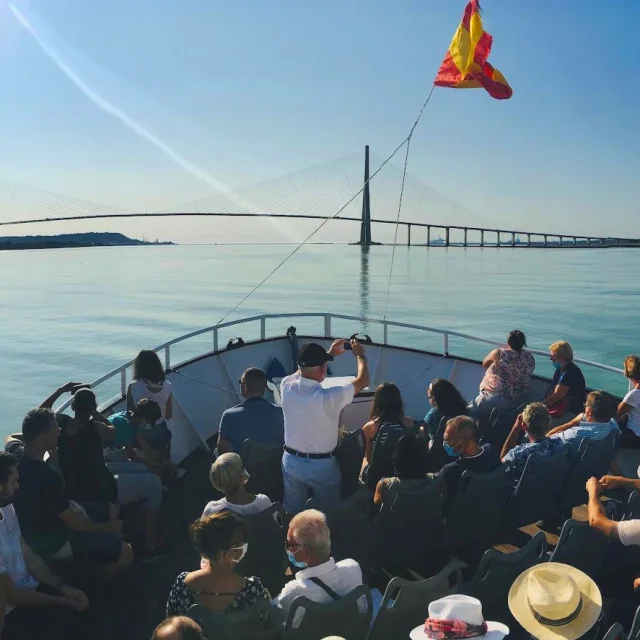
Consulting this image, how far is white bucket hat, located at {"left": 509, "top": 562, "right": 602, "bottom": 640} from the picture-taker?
2.02 m

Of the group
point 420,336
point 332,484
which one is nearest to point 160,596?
point 332,484

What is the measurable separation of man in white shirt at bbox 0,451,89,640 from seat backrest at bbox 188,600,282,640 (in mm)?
1121

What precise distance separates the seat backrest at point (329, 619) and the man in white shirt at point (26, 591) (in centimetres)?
133

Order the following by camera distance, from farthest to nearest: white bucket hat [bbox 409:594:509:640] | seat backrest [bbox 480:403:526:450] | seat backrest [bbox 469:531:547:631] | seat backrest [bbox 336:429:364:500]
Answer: seat backrest [bbox 480:403:526:450] < seat backrest [bbox 336:429:364:500] < seat backrest [bbox 469:531:547:631] < white bucket hat [bbox 409:594:509:640]

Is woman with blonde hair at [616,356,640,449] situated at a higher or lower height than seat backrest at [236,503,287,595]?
higher

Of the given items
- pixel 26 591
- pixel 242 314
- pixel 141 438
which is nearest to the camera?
pixel 26 591

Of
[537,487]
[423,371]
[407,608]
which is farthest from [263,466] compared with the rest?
[423,371]

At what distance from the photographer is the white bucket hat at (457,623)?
198cm

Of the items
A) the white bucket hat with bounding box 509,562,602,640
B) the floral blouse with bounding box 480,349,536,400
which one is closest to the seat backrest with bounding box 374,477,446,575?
the white bucket hat with bounding box 509,562,602,640

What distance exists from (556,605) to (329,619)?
0.74 metres

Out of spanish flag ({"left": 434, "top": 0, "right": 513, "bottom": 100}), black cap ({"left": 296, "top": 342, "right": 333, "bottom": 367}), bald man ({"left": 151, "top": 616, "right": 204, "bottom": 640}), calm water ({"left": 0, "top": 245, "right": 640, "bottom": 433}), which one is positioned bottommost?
calm water ({"left": 0, "top": 245, "right": 640, "bottom": 433})

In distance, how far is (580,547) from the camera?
2.81 metres

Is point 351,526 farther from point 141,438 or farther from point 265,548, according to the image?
point 141,438

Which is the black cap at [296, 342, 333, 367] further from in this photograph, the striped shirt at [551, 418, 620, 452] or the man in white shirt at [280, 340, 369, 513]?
the striped shirt at [551, 418, 620, 452]
